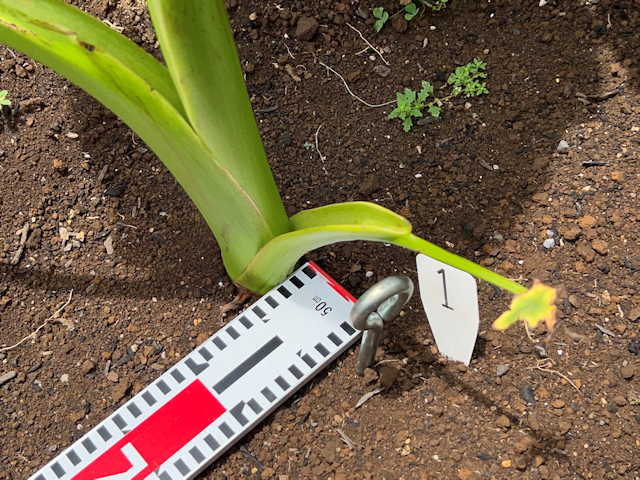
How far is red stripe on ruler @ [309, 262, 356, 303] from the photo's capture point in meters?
1.01

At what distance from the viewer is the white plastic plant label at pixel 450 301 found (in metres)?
0.71

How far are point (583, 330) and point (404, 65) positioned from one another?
0.69 m

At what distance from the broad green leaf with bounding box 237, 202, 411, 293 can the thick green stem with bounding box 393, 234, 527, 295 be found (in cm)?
2

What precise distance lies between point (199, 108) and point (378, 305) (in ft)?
1.20

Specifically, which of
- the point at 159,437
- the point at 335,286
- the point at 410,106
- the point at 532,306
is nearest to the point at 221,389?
A: the point at 159,437

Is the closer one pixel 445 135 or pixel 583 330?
pixel 583 330

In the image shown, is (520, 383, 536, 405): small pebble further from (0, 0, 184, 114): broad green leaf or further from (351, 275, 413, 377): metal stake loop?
(0, 0, 184, 114): broad green leaf

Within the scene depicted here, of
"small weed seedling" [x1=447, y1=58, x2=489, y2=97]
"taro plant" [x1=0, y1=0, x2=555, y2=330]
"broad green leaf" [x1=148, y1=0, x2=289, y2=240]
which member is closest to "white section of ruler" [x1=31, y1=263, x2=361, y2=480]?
"taro plant" [x1=0, y1=0, x2=555, y2=330]

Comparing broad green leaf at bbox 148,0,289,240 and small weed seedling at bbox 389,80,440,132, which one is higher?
broad green leaf at bbox 148,0,289,240

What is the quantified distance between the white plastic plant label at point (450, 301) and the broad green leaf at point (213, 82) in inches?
11.8

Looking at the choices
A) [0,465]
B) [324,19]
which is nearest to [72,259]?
[0,465]

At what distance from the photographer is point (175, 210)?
1.14 metres

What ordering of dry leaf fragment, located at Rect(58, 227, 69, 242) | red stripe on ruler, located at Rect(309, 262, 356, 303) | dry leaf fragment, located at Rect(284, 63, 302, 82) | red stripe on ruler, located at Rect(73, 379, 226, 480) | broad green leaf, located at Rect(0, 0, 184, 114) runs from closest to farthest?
broad green leaf, located at Rect(0, 0, 184, 114) < red stripe on ruler, located at Rect(73, 379, 226, 480) < red stripe on ruler, located at Rect(309, 262, 356, 303) < dry leaf fragment, located at Rect(58, 227, 69, 242) < dry leaf fragment, located at Rect(284, 63, 302, 82)

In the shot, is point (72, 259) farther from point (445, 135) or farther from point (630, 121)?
point (630, 121)
